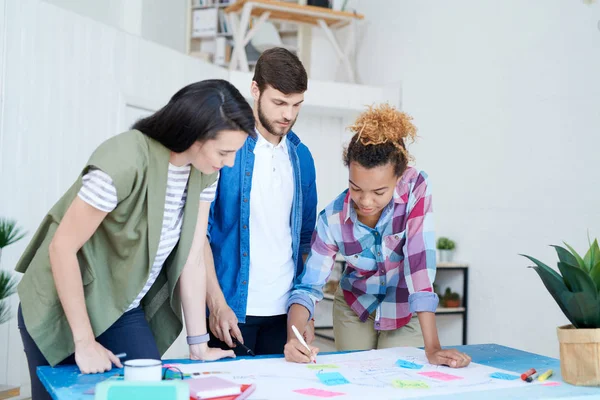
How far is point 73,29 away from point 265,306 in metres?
2.50

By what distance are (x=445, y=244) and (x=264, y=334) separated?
2742mm

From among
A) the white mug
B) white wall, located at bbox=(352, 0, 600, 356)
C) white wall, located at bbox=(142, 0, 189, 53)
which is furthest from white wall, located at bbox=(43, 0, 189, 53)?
the white mug

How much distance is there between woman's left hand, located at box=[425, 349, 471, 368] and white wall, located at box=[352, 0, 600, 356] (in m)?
2.11

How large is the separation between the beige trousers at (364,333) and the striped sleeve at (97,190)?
100cm

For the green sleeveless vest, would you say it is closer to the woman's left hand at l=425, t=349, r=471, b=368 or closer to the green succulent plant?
the woman's left hand at l=425, t=349, r=471, b=368

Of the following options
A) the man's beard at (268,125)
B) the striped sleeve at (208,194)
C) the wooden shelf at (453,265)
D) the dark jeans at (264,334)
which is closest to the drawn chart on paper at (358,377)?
the dark jeans at (264,334)

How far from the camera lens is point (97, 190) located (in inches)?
59.6

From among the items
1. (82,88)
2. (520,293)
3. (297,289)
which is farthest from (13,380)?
(520,293)

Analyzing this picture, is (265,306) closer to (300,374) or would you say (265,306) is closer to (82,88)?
(300,374)

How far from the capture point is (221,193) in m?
2.23

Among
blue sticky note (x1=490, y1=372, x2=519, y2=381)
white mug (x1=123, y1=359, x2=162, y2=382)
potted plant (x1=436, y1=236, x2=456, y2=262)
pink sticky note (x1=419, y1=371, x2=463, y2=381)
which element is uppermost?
potted plant (x1=436, y1=236, x2=456, y2=262)

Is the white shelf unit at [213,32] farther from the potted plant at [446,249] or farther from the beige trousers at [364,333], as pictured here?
the beige trousers at [364,333]

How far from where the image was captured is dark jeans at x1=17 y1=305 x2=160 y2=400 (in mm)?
1660

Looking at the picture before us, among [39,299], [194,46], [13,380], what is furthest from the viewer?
[194,46]
